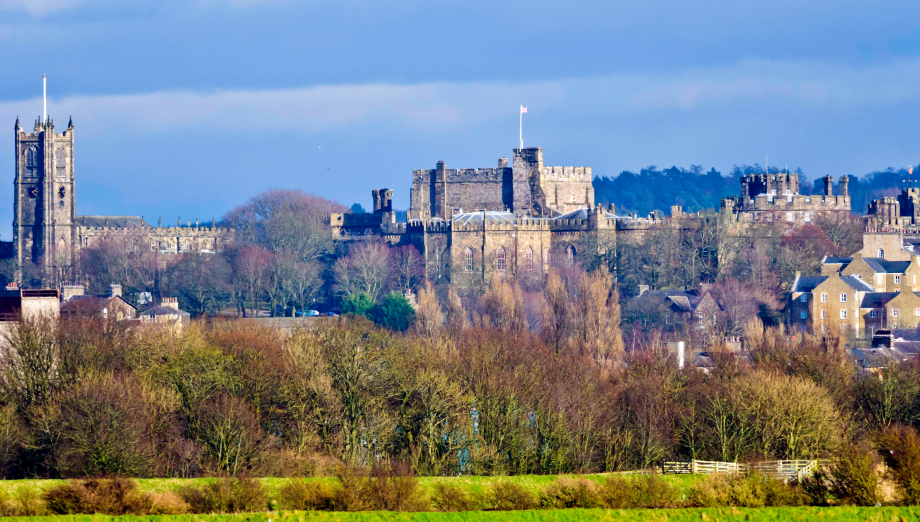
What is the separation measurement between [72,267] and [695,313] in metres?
44.9

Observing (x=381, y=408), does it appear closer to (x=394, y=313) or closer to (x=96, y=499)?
(x=96, y=499)

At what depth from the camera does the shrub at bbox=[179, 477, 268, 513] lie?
3791cm

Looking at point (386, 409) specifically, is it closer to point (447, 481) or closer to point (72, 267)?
point (447, 481)

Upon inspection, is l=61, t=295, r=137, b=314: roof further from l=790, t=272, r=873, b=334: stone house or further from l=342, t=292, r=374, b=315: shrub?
l=790, t=272, r=873, b=334: stone house

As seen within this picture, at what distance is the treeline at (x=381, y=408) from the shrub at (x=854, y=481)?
5.00 meters

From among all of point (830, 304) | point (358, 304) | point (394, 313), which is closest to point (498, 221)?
point (358, 304)

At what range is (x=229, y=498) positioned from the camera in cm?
3803

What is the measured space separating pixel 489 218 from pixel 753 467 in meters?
69.1

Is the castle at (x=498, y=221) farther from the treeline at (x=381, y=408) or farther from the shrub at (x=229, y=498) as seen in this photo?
the shrub at (x=229, y=498)

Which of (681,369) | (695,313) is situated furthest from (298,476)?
(695,313)

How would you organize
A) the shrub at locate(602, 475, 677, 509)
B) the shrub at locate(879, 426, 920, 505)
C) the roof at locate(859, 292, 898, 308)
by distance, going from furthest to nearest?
the roof at locate(859, 292, 898, 308) → the shrub at locate(879, 426, 920, 505) → the shrub at locate(602, 475, 677, 509)

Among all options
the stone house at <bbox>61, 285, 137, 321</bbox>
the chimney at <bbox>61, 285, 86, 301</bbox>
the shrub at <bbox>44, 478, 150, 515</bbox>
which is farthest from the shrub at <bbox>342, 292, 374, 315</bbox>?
the shrub at <bbox>44, 478, 150, 515</bbox>

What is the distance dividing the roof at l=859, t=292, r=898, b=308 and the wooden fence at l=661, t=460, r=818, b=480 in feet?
141

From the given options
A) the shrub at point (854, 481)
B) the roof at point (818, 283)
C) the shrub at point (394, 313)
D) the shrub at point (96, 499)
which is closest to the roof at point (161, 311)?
the shrub at point (394, 313)
